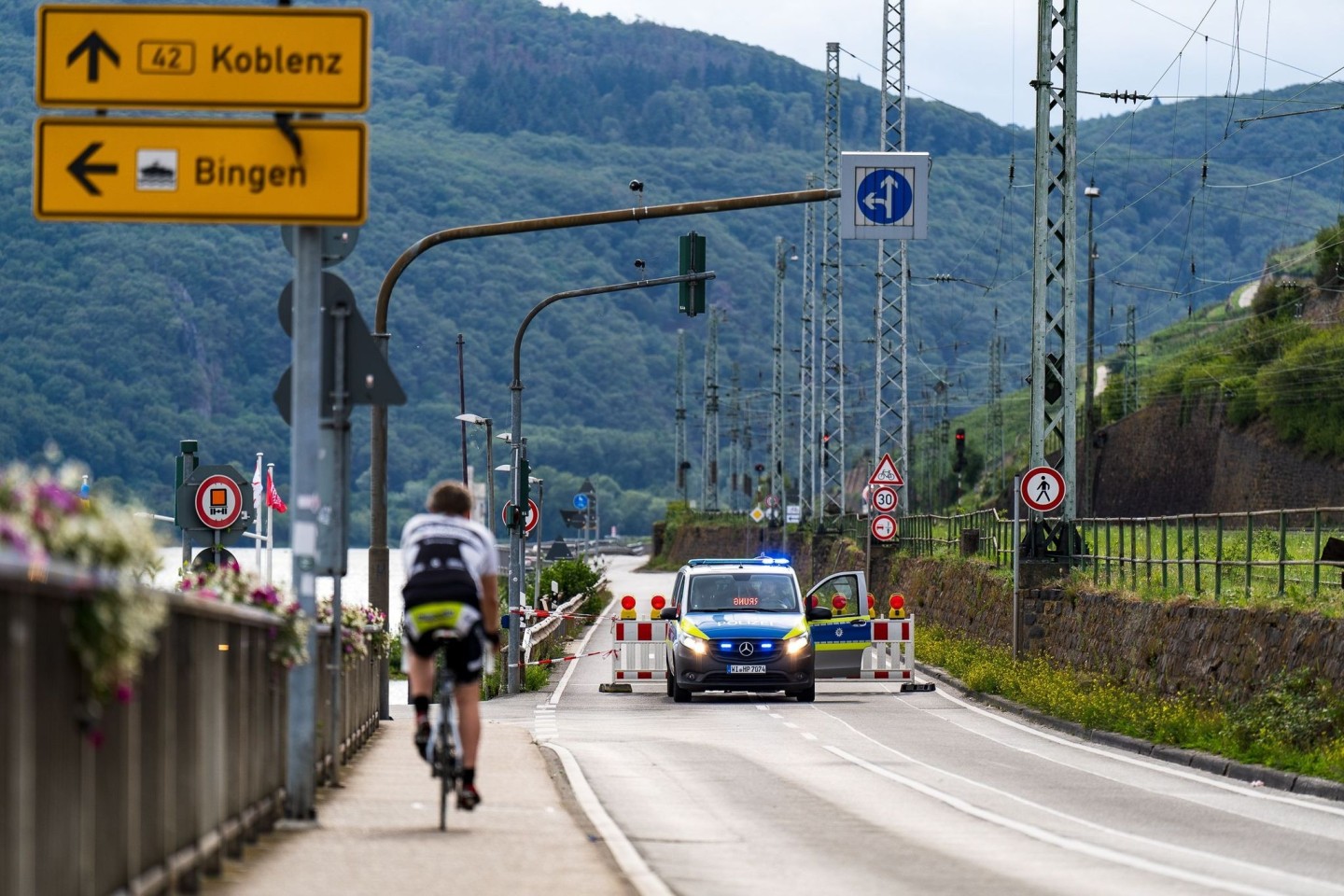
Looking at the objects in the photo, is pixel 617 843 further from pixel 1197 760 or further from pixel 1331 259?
pixel 1331 259

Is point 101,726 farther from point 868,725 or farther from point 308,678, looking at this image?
point 868,725

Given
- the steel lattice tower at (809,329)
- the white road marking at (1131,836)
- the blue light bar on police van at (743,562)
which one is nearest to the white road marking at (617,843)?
the white road marking at (1131,836)

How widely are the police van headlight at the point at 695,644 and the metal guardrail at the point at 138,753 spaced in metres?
18.3

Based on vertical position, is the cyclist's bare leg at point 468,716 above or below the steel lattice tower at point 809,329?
below

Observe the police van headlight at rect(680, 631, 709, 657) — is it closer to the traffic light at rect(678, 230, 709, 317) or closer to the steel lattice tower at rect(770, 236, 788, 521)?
the traffic light at rect(678, 230, 709, 317)

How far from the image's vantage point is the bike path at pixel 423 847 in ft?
30.7

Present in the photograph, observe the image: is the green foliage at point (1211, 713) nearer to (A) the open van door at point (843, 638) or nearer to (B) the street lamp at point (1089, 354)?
(A) the open van door at point (843, 638)

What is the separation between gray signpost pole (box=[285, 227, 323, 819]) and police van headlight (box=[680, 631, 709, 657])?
18.0 meters

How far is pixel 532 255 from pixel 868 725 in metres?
171

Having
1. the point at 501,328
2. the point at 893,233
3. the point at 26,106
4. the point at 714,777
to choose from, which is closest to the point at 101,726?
the point at 714,777

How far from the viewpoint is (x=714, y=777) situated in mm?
17797

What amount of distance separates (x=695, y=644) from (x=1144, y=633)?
20.3ft

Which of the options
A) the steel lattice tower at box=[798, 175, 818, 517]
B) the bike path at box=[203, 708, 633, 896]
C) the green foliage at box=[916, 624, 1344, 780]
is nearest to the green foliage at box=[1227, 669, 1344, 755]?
the green foliage at box=[916, 624, 1344, 780]

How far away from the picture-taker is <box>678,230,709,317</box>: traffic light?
2897 centimetres
